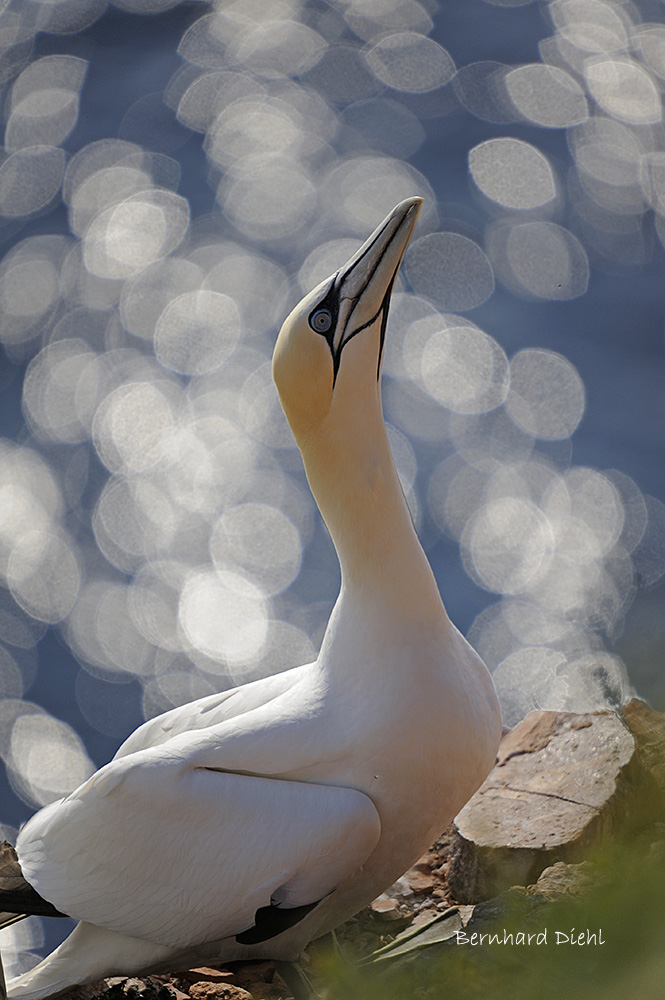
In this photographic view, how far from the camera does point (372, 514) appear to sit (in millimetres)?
3215

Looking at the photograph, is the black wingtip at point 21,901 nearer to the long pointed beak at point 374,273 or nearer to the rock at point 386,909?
the rock at point 386,909

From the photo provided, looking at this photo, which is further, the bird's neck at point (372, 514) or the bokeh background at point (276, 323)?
the bokeh background at point (276, 323)

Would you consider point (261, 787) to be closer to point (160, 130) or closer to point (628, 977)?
point (628, 977)

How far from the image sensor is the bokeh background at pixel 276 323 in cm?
967

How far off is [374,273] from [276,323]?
29.5ft

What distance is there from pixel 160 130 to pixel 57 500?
633 centimetres

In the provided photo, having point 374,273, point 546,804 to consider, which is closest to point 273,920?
point 546,804

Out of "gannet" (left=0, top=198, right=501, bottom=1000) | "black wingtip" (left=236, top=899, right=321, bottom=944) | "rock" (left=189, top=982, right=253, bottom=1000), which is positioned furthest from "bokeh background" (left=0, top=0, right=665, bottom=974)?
"black wingtip" (left=236, top=899, right=321, bottom=944)

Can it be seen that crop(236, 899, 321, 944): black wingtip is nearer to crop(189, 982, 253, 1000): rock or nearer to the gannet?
the gannet

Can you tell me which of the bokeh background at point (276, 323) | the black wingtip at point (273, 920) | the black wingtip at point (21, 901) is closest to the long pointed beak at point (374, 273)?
the black wingtip at point (273, 920)

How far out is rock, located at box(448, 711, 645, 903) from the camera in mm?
3615

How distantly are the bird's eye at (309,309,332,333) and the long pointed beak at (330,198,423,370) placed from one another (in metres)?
0.03

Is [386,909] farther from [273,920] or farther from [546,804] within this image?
[273,920]

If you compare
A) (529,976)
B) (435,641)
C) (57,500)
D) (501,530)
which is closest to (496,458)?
(501,530)
